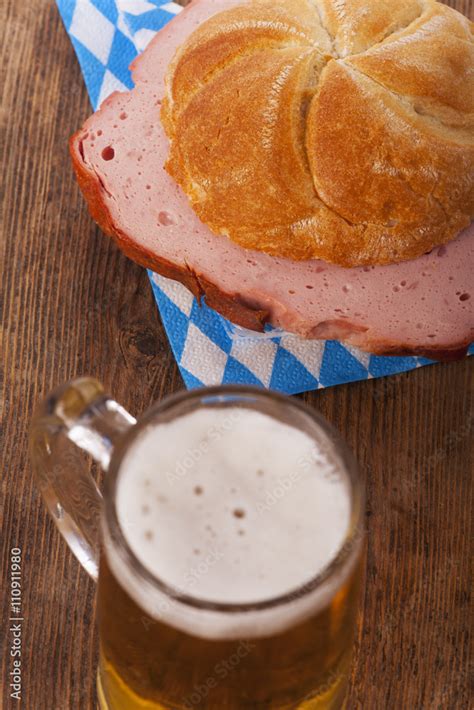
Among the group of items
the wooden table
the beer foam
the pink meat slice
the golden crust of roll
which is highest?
the golden crust of roll

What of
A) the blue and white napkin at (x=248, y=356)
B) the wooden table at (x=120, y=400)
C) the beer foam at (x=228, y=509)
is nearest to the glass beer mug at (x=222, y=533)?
the beer foam at (x=228, y=509)

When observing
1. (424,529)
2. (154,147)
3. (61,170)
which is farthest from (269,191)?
(424,529)

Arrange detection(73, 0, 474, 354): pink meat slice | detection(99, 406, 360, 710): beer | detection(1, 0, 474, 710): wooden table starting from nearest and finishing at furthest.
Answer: detection(99, 406, 360, 710): beer → detection(1, 0, 474, 710): wooden table → detection(73, 0, 474, 354): pink meat slice

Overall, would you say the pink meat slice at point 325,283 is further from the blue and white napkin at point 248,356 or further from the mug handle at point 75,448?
the mug handle at point 75,448

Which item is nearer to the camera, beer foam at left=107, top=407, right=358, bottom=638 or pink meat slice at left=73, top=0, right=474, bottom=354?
beer foam at left=107, top=407, right=358, bottom=638

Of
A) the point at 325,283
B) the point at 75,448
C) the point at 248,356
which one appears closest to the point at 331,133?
the point at 325,283

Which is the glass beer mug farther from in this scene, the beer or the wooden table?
the wooden table

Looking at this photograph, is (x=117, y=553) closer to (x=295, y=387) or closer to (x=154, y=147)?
Result: (x=295, y=387)

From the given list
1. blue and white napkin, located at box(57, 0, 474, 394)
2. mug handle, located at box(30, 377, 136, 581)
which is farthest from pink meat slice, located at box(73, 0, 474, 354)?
mug handle, located at box(30, 377, 136, 581)
